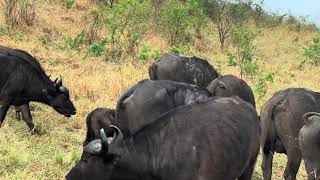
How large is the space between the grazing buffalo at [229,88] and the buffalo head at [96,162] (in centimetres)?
325

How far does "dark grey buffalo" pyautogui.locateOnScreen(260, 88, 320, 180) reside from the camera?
7004 millimetres

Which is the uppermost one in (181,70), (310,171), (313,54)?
(181,70)

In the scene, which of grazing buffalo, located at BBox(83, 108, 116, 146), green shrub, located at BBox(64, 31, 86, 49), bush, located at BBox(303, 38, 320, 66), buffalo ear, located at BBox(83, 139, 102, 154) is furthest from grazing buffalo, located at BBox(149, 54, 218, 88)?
bush, located at BBox(303, 38, 320, 66)

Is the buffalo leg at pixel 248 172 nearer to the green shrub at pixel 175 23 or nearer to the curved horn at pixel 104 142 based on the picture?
the curved horn at pixel 104 142

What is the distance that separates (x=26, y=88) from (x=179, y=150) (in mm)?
4434

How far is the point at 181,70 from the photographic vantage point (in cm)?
934

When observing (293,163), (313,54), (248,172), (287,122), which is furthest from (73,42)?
(248,172)

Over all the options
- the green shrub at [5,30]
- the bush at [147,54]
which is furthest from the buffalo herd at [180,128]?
the green shrub at [5,30]

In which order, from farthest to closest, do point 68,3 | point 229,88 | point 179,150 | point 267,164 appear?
point 68,3 < point 229,88 < point 267,164 < point 179,150

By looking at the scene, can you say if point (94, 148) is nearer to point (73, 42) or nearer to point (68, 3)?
point (73, 42)

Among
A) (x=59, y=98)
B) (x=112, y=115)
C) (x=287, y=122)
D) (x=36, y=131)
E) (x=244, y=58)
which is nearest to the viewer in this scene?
(x=287, y=122)

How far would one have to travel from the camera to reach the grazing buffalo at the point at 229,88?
7984 millimetres

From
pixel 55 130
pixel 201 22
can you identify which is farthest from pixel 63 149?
pixel 201 22

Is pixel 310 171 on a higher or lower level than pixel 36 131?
higher
